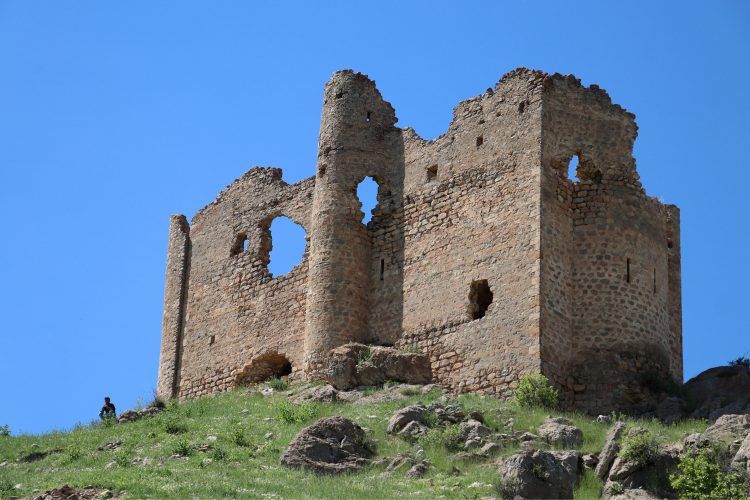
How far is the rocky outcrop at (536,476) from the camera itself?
65.2 feet

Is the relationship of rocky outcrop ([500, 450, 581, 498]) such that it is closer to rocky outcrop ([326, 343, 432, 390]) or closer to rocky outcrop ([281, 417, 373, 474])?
rocky outcrop ([281, 417, 373, 474])

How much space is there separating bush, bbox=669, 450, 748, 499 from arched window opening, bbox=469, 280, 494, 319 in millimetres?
7636

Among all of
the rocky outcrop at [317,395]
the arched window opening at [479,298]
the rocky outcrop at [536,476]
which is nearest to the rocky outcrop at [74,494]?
the rocky outcrop at [536,476]

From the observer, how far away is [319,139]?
102 ft

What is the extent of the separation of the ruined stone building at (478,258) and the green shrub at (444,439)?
323 cm

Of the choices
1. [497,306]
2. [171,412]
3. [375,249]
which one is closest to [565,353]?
[497,306]

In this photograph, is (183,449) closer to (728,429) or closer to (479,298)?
(479,298)

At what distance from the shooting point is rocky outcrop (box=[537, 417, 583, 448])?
22.5 m

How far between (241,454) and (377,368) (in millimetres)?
4924

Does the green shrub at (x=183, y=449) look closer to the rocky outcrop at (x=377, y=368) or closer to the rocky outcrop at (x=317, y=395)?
the rocky outcrop at (x=317, y=395)

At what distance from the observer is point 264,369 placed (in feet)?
102

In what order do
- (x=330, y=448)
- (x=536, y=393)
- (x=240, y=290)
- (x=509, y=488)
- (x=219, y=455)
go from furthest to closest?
(x=240, y=290) → (x=536, y=393) → (x=219, y=455) → (x=330, y=448) → (x=509, y=488)

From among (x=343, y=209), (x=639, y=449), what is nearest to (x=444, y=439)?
(x=639, y=449)

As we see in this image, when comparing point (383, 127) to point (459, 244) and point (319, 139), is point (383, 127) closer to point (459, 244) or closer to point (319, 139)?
point (319, 139)
